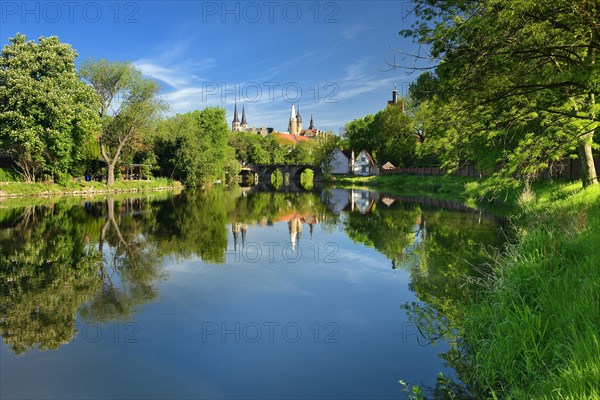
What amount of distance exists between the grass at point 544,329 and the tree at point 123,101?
5206 cm

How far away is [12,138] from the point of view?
41.0 metres

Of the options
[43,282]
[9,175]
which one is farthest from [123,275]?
[9,175]

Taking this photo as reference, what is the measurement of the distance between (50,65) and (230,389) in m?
47.9

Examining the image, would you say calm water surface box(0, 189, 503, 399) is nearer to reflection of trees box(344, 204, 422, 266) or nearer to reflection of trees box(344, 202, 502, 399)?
reflection of trees box(344, 202, 502, 399)

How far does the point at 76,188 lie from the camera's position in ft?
166

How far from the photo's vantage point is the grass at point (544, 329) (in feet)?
15.6

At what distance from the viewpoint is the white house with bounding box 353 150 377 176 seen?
10250 cm

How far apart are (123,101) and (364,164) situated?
63394 mm

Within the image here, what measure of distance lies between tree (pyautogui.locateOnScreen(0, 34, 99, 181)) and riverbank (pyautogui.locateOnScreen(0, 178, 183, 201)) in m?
1.94

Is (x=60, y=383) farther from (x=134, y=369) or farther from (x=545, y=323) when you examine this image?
(x=545, y=323)

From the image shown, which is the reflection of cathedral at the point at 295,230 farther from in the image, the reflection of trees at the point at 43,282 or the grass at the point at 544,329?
the grass at the point at 544,329

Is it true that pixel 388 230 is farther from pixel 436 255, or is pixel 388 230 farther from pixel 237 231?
pixel 237 231

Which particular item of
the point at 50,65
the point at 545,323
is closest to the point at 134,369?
the point at 545,323

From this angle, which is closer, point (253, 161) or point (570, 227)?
point (570, 227)
